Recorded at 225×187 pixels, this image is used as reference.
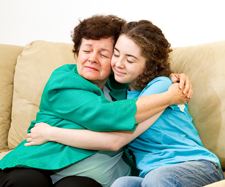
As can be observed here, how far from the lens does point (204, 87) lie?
1.22 meters

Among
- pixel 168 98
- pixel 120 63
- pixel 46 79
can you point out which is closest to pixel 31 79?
pixel 46 79

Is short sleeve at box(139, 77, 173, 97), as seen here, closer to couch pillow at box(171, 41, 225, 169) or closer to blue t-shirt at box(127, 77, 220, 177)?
blue t-shirt at box(127, 77, 220, 177)

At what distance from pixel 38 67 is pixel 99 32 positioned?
0.62 m

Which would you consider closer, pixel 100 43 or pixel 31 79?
pixel 100 43

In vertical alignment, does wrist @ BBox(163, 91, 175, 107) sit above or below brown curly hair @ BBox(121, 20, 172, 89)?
below

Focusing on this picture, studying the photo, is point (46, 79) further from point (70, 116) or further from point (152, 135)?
point (152, 135)

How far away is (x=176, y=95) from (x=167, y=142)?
227mm

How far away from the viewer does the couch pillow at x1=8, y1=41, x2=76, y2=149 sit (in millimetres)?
1510

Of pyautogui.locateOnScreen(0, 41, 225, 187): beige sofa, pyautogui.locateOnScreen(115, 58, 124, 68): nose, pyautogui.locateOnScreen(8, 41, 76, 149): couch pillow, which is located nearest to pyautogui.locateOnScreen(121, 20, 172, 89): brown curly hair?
pyautogui.locateOnScreen(115, 58, 124, 68): nose

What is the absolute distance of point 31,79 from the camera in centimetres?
154

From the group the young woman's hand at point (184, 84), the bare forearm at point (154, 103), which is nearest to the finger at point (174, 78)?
the young woman's hand at point (184, 84)

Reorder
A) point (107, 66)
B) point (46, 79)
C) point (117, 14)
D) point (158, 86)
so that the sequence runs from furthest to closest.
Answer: point (117, 14) → point (46, 79) → point (107, 66) → point (158, 86)

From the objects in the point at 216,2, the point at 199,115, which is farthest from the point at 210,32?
the point at 199,115

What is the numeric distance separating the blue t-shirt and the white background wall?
2.60 feet
